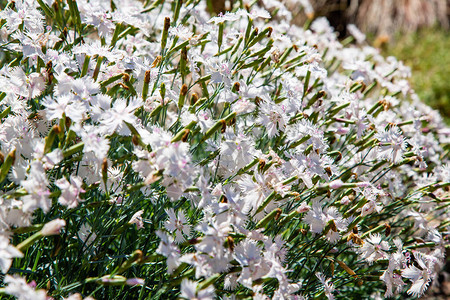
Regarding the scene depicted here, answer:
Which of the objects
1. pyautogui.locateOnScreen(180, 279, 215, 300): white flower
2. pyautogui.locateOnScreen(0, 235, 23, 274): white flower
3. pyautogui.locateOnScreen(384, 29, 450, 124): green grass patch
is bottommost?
pyautogui.locateOnScreen(384, 29, 450, 124): green grass patch

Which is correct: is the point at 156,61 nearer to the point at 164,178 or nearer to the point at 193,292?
the point at 164,178

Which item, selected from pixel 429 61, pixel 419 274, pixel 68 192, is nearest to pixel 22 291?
pixel 68 192

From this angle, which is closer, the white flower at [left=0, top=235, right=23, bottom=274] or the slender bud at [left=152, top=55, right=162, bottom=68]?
the white flower at [left=0, top=235, right=23, bottom=274]

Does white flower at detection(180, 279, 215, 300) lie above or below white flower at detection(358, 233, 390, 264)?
above

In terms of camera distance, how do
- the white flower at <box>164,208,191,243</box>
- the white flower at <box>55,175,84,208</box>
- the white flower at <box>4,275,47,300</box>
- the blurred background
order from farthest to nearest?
the blurred background → the white flower at <box>164,208,191,243</box> → the white flower at <box>55,175,84,208</box> → the white flower at <box>4,275,47,300</box>

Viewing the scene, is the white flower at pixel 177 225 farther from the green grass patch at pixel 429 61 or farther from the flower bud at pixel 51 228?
the green grass patch at pixel 429 61

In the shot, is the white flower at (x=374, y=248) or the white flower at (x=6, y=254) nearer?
the white flower at (x=6, y=254)

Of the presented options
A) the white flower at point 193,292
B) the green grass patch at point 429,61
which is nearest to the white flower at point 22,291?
the white flower at point 193,292

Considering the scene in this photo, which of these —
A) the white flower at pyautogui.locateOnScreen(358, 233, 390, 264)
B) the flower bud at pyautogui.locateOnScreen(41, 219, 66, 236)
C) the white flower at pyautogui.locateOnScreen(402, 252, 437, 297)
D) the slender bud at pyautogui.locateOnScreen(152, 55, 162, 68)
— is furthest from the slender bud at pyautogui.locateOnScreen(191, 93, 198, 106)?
the white flower at pyautogui.locateOnScreen(402, 252, 437, 297)

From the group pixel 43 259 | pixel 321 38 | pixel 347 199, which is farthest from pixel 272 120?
pixel 321 38

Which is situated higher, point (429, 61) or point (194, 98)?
point (194, 98)

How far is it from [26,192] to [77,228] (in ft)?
1.05

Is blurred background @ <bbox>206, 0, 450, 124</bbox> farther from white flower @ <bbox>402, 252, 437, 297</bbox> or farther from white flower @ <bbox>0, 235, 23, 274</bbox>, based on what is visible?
white flower @ <bbox>0, 235, 23, 274</bbox>

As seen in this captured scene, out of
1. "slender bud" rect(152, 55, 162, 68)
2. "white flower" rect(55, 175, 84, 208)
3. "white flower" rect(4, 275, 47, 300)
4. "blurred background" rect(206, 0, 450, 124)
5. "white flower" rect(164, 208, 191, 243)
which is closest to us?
"white flower" rect(4, 275, 47, 300)
